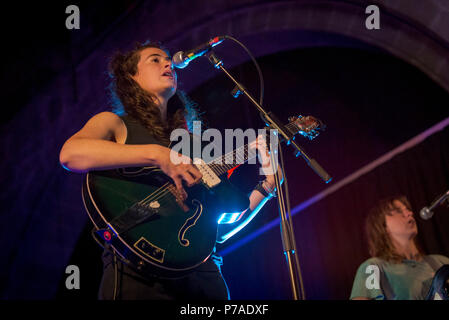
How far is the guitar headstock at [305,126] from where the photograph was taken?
1992 mm

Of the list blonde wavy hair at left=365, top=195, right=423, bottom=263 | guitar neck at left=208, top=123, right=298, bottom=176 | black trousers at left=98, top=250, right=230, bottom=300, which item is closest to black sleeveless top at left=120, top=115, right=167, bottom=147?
guitar neck at left=208, top=123, right=298, bottom=176

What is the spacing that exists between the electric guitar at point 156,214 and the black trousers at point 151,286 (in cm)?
6

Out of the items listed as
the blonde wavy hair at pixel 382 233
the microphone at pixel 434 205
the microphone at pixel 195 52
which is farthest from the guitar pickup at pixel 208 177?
the blonde wavy hair at pixel 382 233

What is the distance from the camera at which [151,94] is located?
2.18 metres

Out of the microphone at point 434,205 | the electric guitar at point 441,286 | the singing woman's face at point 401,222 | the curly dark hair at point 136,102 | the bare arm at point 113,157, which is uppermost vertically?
the curly dark hair at point 136,102

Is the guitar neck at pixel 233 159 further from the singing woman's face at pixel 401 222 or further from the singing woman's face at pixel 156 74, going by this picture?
the singing woman's face at pixel 401 222

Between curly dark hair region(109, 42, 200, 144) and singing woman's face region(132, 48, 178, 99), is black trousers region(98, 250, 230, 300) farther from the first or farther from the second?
singing woman's face region(132, 48, 178, 99)

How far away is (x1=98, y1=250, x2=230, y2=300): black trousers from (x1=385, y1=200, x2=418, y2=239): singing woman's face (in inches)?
103

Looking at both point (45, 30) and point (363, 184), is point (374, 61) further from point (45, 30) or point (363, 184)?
point (45, 30)

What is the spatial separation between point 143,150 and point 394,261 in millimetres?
2855

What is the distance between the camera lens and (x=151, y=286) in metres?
1.49

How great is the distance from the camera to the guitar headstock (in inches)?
78.4

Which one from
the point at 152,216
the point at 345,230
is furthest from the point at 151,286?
the point at 345,230
